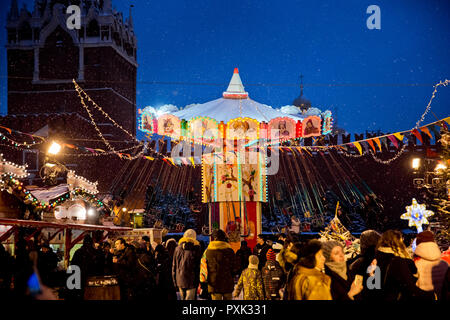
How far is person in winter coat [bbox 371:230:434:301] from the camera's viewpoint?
5.16 meters

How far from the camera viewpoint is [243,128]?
17688 mm

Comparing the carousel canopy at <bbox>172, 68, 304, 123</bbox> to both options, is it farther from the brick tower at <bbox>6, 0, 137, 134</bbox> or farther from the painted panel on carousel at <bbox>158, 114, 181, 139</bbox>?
the brick tower at <bbox>6, 0, 137, 134</bbox>

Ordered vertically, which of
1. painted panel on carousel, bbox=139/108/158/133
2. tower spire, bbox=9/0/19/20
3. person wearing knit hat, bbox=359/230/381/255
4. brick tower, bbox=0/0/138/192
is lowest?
person wearing knit hat, bbox=359/230/381/255

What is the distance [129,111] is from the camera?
56.2 m

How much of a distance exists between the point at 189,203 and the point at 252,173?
11834 mm

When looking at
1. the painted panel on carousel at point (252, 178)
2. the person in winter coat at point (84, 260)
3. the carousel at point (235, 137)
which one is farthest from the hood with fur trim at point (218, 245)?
the painted panel on carousel at point (252, 178)

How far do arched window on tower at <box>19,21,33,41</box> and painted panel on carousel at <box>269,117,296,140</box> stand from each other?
40.0 metres

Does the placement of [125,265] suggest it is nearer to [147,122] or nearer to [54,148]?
[54,148]

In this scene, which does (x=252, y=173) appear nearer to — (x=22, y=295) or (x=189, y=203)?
(x=189, y=203)

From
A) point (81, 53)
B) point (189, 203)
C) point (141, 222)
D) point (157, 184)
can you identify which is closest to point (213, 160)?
point (141, 222)

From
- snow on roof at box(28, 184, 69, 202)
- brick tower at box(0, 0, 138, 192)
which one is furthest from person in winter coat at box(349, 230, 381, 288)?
brick tower at box(0, 0, 138, 192)

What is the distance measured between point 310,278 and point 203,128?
44.9ft

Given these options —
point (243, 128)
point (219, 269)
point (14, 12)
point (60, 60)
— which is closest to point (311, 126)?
point (243, 128)

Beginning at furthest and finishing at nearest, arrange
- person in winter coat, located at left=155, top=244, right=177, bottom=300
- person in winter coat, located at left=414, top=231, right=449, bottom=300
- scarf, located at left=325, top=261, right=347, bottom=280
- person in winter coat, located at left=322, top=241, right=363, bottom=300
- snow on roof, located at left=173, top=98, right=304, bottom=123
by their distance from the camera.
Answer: snow on roof, located at left=173, top=98, right=304, bottom=123
person in winter coat, located at left=155, top=244, right=177, bottom=300
person in winter coat, located at left=414, top=231, right=449, bottom=300
scarf, located at left=325, top=261, right=347, bottom=280
person in winter coat, located at left=322, top=241, right=363, bottom=300
